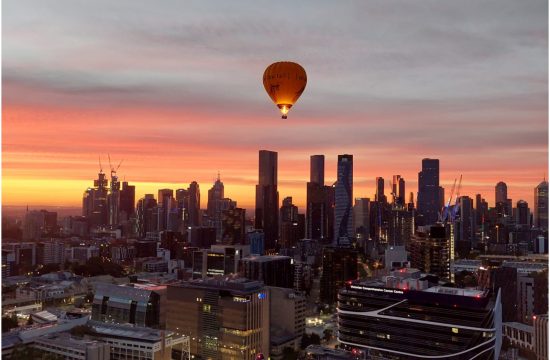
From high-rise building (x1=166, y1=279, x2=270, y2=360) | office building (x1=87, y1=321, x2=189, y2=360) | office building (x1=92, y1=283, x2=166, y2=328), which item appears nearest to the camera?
office building (x1=87, y1=321, x2=189, y2=360)

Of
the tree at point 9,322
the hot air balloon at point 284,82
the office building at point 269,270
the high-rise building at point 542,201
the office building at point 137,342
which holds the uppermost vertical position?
the hot air balloon at point 284,82

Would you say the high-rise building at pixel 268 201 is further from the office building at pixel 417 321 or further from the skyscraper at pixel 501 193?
the office building at pixel 417 321

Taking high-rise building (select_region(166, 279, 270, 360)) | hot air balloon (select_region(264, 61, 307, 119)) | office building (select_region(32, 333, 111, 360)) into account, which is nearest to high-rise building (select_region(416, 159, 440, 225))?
high-rise building (select_region(166, 279, 270, 360))

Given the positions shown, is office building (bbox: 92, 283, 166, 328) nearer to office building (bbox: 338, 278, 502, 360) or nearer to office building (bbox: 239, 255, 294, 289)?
office building (bbox: 239, 255, 294, 289)

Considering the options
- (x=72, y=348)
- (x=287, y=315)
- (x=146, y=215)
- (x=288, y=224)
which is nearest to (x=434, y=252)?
(x=287, y=315)

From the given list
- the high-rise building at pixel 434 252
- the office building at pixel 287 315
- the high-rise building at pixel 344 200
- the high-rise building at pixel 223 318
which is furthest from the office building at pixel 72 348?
the high-rise building at pixel 344 200

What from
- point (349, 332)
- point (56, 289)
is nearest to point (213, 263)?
point (56, 289)

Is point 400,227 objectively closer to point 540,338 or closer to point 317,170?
point 317,170
